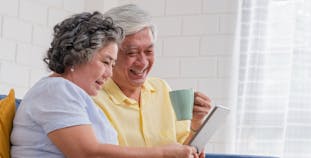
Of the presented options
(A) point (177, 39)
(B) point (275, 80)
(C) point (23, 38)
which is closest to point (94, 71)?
(C) point (23, 38)

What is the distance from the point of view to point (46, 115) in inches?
64.2

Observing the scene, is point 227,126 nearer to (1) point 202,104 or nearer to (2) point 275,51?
(2) point 275,51

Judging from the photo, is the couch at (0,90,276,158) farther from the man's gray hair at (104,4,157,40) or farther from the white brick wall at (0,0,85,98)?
the white brick wall at (0,0,85,98)

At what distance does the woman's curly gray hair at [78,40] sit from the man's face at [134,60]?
42 cm

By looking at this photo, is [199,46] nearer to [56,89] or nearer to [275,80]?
Result: [275,80]

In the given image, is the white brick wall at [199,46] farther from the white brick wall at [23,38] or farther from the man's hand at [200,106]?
the man's hand at [200,106]

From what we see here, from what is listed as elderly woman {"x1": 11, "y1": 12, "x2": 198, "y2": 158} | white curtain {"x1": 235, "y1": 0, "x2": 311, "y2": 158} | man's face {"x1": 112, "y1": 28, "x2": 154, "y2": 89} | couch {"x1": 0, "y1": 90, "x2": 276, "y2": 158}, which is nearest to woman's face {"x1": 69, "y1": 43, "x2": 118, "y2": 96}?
elderly woman {"x1": 11, "y1": 12, "x2": 198, "y2": 158}

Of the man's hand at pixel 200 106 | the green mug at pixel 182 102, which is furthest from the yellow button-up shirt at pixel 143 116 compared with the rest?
the green mug at pixel 182 102

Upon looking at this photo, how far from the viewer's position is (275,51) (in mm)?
3268

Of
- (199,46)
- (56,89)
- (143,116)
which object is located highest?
(199,46)

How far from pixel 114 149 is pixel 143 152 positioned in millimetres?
81

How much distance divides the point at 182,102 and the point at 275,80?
54.8 inches

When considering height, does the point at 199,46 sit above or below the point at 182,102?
above

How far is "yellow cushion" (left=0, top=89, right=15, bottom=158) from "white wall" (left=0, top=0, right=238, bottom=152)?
1267 millimetres
